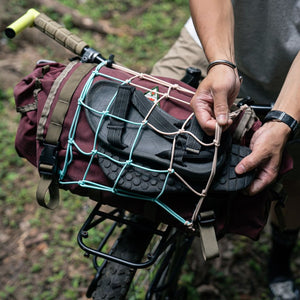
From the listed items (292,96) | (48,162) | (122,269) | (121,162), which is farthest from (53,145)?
(292,96)

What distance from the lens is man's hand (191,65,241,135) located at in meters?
1.22

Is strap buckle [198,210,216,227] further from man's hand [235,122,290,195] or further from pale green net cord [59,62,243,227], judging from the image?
man's hand [235,122,290,195]

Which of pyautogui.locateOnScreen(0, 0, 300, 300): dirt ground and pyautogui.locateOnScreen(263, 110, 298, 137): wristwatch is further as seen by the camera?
pyautogui.locateOnScreen(0, 0, 300, 300): dirt ground

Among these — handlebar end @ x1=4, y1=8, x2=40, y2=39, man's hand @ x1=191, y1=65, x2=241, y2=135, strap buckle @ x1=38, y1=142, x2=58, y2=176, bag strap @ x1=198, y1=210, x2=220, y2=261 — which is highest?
man's hand @ x1=191, y1=65, x2=241, y2=135

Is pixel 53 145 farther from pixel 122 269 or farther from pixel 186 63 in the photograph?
pixel 186 63

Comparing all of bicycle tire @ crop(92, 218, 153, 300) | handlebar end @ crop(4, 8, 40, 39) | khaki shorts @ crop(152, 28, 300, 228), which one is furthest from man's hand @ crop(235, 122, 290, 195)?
handlebar end @ crop(4, 8, 40, 39)

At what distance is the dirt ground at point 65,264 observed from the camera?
242 centimetres

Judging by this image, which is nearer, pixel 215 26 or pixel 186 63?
pixel 215 26

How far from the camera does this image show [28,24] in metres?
1.67

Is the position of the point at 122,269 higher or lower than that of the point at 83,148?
lower

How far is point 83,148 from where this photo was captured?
1.31 m

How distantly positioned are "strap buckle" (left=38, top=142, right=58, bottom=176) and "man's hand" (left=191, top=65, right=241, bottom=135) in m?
0.51

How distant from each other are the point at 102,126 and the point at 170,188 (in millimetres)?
313

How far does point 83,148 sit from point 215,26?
2.29ft
